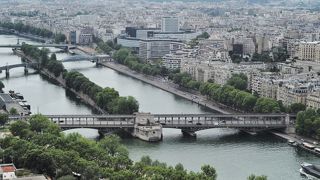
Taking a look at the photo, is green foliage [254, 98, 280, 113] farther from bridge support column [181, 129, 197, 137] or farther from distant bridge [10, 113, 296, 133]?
bridge support column [181, 129, 197, 137]

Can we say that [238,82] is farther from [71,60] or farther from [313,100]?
[71,60]

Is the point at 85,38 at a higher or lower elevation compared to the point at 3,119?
lower

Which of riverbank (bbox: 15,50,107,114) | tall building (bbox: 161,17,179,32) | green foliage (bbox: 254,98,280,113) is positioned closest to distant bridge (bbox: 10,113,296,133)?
green foliage (bbox: 254,98,280,113)

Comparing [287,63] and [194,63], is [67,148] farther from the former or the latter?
[287,63]

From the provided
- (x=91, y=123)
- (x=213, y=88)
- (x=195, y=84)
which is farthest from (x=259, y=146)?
(x=195, y=84)

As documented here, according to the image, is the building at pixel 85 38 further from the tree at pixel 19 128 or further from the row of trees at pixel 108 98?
the tree at pixel 19 128

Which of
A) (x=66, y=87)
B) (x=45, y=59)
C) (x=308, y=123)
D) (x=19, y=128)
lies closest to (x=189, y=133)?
(x=308, y=123)
